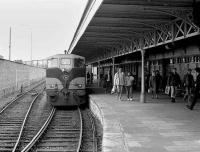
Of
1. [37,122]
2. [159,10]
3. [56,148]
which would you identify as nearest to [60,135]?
[56,148]

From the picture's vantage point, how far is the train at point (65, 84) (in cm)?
1927

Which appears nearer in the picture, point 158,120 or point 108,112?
point 158,120

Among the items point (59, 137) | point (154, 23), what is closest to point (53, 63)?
point (154, 23)

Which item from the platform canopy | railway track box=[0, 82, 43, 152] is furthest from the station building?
railway track box=[0, 82, 43, 152]

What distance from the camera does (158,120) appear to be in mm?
11164

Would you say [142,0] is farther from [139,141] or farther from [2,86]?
[2,86]

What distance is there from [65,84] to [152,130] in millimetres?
10577

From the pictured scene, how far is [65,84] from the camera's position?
1934 centimetres

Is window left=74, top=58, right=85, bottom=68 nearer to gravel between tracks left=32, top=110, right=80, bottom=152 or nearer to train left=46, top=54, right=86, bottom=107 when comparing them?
train left=46, top=54, right=86, bottom=107

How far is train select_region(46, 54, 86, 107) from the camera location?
19266 millimetres

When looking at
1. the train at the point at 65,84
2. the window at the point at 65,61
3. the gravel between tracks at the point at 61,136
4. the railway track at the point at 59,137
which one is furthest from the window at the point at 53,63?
the railway track at the point at 59,137

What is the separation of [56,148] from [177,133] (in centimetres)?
346

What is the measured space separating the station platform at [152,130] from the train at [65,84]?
582cm

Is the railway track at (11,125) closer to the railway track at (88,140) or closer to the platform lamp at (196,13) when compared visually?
the railway track at (88,140)
